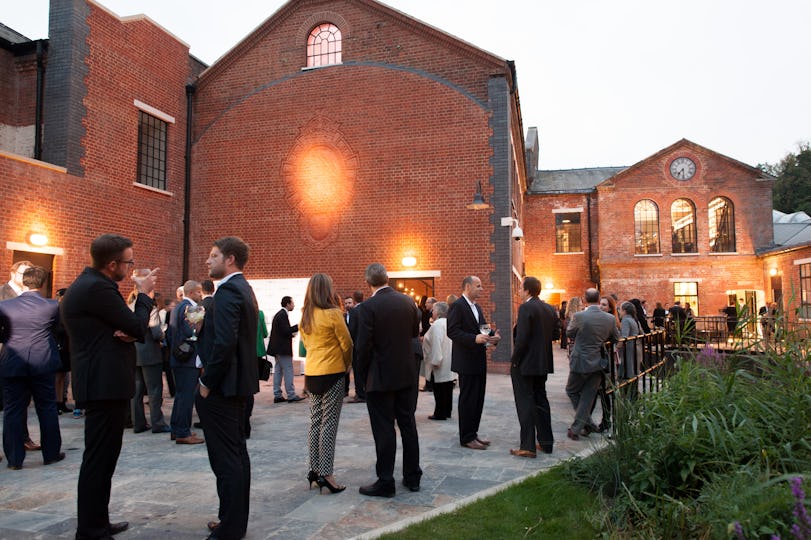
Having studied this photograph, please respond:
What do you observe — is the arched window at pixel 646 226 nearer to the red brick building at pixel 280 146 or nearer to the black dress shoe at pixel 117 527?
the red brick building at pixel 280 146

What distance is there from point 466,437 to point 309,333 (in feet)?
8.38

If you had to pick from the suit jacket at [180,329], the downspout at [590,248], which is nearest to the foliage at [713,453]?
the suit jacket at [180,329]

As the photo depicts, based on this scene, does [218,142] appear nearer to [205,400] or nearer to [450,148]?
[450,148]

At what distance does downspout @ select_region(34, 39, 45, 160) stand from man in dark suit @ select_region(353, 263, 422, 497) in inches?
452

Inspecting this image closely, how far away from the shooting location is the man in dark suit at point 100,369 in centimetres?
368

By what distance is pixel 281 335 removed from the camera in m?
9.66

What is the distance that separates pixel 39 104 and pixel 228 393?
12462 mm

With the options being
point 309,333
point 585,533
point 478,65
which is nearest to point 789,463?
point 585,533

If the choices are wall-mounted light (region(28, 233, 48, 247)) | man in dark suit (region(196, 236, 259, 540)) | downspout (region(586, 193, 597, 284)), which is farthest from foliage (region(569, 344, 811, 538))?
downspout (region(586, 193, 597, 284))

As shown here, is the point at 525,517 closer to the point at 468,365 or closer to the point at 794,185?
the point at 468,365

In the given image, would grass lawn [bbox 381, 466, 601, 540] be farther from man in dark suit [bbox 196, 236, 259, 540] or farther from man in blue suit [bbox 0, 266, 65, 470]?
man in blue suit [bbox 0, 266, 65, 470]

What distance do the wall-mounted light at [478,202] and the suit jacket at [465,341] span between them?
276 inches

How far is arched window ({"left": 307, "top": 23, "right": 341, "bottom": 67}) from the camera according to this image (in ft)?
50.6

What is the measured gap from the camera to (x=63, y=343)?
8.05 metres
